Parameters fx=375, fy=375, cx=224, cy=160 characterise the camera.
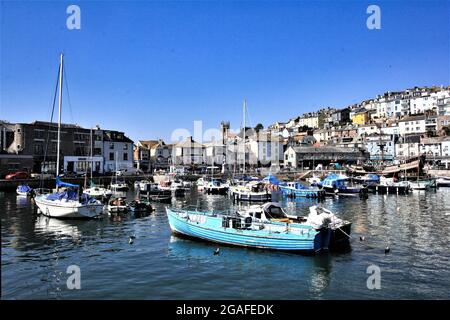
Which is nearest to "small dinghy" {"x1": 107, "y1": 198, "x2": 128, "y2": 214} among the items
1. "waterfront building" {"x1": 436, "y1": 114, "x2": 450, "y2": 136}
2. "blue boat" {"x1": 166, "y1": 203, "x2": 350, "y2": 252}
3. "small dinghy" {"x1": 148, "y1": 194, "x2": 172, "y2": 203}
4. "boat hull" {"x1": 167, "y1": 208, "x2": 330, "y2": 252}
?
"blue boat" {"x1": 166, "y1": 203, "x2": 350, "y2": 252}

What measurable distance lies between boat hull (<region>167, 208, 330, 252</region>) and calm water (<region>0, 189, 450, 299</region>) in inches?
20.1

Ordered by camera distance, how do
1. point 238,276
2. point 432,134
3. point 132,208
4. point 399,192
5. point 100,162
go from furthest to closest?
point 432,134, point 100,162, point 399,192, point 132,208, point 238,276

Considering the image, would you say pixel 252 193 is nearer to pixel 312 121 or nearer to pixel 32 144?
pixel 32 144

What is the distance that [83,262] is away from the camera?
21.5 meters

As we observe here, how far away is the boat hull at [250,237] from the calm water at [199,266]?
511 mm

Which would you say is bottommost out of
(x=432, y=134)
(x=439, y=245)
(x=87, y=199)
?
(x=439, y=245)

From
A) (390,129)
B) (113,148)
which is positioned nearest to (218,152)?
(113,148)

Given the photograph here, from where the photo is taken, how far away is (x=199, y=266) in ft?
68.8

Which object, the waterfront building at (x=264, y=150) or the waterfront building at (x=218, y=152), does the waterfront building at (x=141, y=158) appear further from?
the waterfront building at (x=264, y=150)

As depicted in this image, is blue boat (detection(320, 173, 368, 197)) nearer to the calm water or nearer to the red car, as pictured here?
the calm water

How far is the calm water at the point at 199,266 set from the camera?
17016 millimetres

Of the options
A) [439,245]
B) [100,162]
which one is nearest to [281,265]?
[439,245]
